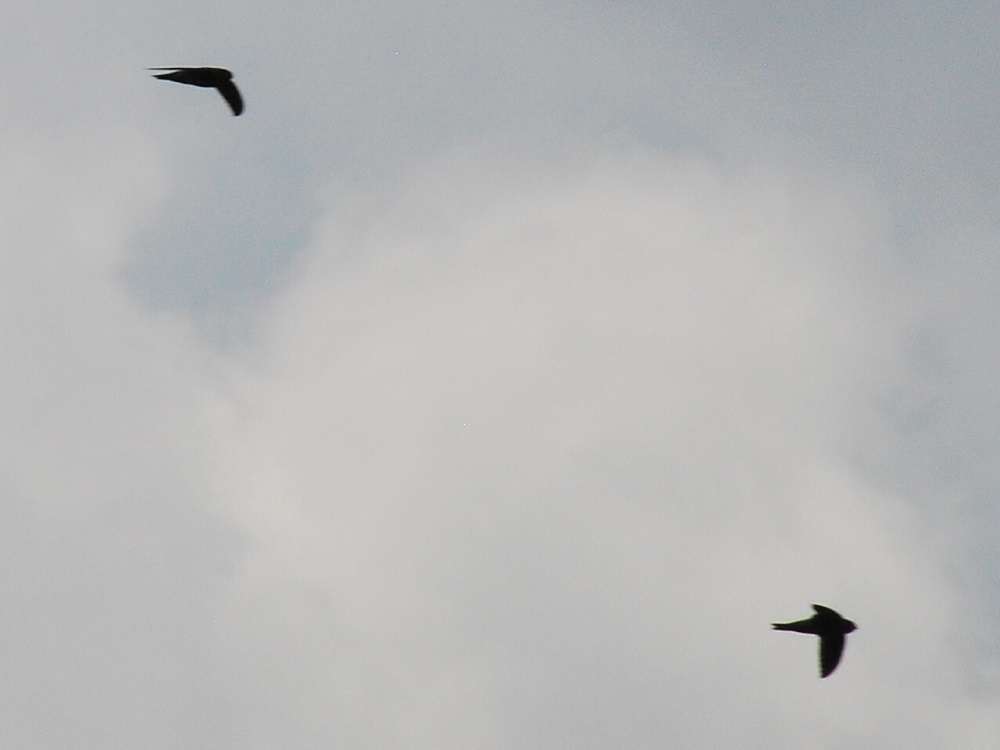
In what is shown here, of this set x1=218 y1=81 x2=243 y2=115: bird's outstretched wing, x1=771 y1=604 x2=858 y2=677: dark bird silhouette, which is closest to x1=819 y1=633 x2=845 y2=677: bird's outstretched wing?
x1=771 y1=604 x2=858 y2=677: dark bird silhouette

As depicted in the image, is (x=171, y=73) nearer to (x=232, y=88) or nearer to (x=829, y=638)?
(x=232, y=88)

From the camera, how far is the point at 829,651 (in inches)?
1751

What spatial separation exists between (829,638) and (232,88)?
24266 millimetres

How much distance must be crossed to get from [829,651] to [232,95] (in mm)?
24294

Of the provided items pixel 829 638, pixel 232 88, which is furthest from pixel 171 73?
pixel 829 638

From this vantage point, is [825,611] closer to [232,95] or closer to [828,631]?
[828,631]

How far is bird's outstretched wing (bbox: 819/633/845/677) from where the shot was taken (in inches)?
1742

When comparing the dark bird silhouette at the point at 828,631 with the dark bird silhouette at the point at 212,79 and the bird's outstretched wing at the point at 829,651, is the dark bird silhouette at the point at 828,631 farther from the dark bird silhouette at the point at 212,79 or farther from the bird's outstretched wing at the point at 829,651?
the dark bird silhouette at the point at 212,79

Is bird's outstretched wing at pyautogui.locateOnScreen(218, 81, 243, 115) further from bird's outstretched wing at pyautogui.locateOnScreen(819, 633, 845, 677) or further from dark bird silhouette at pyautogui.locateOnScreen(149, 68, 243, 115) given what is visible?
bird's outstretched wing at pyautogui.locateOnScreen(819, 633, 845, 677)

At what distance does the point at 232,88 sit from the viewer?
139 ft

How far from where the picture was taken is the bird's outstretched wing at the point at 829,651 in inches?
1742

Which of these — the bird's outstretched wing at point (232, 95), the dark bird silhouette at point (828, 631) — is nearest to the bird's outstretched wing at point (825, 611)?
the dark bird silhouette at point (828, 631)

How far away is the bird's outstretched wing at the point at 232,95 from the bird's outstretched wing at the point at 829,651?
77.6 ft

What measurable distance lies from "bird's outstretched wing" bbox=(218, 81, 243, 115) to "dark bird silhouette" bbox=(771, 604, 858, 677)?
22.2 metres
